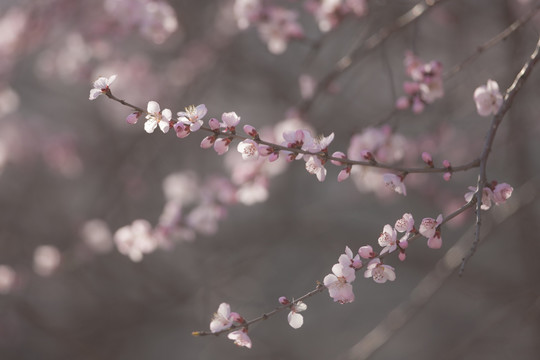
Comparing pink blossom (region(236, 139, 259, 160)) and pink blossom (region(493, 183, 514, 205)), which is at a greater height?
pink blossom (region(236, 139, 259, 160))

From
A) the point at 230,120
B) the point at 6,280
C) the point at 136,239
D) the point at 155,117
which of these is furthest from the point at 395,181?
the point at 6,280

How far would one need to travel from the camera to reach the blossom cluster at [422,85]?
1360 mm

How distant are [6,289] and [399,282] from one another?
273 centimetres

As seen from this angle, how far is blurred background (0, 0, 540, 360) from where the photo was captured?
232 centimetres

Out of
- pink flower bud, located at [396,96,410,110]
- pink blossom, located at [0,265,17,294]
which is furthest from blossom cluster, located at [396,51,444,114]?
pink blossom, located at [0,265,17,294]

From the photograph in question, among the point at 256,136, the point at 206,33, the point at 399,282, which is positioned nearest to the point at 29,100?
the point at 206,33

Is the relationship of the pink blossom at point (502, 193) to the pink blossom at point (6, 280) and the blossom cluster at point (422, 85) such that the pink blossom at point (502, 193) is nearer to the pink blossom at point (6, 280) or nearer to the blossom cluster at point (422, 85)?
the blossom cluster at point (422, 85)

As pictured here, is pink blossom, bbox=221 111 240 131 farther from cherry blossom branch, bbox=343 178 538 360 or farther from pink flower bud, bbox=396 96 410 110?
cherry blossom branch, bbox=343 178 538 360

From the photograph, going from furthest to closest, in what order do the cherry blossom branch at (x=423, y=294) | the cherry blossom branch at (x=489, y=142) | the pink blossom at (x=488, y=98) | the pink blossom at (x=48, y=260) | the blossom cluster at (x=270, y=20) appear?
1. the pink blossom at (x=48, y=260)
2. the blossom cluster at (x=270, y=20)
3. the cherry blossom branch at (x=423, y=294)
4. the pink blossom at (x=488, y=98)
5. the cherry blossom branch at (x=489, y=142)

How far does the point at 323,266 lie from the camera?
4035mm

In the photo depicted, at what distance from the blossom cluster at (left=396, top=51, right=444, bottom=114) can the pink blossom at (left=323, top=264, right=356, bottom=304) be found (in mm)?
536

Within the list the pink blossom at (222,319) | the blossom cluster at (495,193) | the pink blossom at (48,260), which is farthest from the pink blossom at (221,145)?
the pink blossom at (48,260)

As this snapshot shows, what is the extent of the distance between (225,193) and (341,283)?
80cm

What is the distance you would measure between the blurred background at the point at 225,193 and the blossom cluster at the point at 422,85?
1.24 feet
